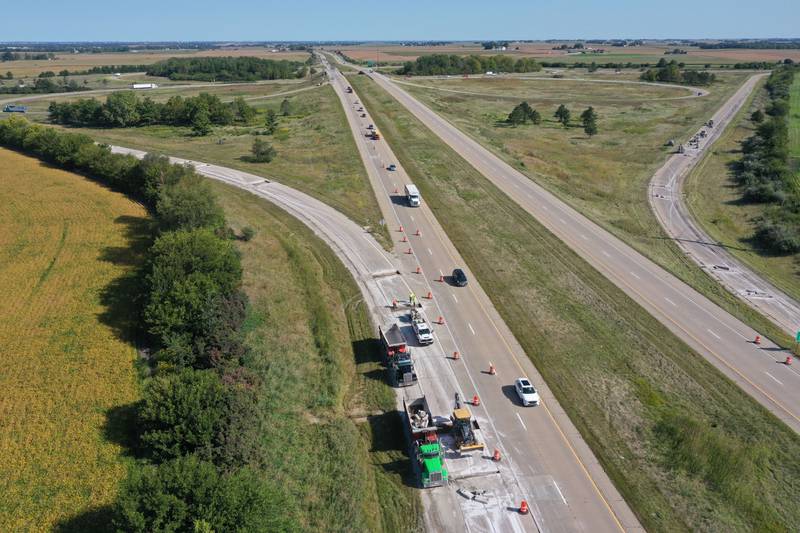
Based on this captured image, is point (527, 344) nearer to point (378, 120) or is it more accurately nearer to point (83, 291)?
point (83, 291)

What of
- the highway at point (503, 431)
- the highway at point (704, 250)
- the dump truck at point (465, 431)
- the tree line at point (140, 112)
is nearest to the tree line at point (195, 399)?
the highway at point (503, 431)

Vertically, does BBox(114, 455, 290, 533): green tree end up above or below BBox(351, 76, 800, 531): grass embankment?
above

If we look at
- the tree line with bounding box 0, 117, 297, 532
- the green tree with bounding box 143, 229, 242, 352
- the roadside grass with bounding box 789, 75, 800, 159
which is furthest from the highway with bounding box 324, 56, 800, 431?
the roadside grass with bounding box 789, 75, 800, 159

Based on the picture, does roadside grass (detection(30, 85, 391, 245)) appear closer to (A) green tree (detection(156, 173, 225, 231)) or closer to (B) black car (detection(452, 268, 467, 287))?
(B) black car (detection(452, 268, 467, 287))

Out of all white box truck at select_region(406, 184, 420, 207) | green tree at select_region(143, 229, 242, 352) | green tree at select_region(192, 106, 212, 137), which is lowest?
green tree at select_region(143, 229, 242, 352)

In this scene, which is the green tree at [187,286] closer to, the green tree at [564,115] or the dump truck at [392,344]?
the dump truck at [392,344]

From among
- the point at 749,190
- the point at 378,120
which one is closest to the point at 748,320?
the point at 749,190

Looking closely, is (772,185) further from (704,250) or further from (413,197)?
(413,197)
